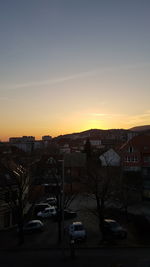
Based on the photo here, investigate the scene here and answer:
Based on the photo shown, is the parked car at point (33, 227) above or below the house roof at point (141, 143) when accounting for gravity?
below

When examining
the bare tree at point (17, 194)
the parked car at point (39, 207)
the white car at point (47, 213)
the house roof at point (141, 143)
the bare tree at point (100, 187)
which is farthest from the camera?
the house roof at point (141, 143)

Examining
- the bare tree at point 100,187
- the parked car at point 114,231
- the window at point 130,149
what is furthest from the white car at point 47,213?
the window at point 130,149

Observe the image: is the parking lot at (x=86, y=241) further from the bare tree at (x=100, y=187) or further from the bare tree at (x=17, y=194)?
the bare tree at (x=17, y=194)

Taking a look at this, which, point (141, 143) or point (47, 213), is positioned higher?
point (141, 143)

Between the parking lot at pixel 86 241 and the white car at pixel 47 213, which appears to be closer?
the parking lot at pixel 86 241

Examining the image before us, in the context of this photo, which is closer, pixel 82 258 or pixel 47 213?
pixel 82 258

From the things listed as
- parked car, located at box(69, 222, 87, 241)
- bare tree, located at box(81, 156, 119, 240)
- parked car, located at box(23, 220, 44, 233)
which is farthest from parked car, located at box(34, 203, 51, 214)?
parked car, located at box(69, 222, 87, 241)

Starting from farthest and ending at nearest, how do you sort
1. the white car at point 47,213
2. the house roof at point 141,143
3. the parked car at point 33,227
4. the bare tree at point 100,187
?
the house roof at point 141,143 → the white car at point 47,213 → the parked car at point 33,227 → the bare tree at point 100,187

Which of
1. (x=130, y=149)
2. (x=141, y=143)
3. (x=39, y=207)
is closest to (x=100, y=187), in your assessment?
(x=39, y=207)

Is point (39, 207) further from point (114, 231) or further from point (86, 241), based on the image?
point (114, 231)

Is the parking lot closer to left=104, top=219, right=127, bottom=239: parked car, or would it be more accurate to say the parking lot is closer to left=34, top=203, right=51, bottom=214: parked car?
left=104, top=219, right=127, bottom=239: parked car

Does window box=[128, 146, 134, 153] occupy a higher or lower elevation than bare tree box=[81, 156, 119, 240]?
higher

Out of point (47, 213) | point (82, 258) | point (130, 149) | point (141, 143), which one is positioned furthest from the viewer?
point (130, 149)

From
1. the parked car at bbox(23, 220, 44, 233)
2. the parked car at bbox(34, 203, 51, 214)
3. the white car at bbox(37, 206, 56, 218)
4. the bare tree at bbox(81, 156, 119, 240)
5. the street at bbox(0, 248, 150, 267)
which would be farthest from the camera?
the parked car at bbox(34, 203, 51, 214)
